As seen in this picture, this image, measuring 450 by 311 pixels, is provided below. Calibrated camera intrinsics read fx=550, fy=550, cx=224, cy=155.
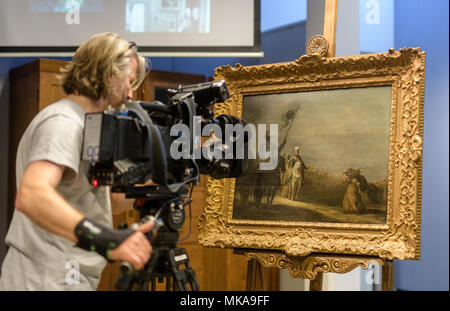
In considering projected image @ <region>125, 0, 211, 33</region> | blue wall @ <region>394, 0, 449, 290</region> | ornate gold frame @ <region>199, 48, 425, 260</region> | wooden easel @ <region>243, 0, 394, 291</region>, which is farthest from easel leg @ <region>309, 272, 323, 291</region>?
blue wall @ <region>394, 0, 449, 290</region>

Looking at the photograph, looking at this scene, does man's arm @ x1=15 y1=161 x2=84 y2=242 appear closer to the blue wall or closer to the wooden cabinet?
the wooden cabinet

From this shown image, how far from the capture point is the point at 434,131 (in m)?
4.37

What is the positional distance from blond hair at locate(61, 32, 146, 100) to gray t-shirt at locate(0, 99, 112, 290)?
6 centimetres

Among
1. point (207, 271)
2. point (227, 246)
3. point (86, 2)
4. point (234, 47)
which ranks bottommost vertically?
point (207, 271)

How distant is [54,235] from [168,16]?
1773 millimetres

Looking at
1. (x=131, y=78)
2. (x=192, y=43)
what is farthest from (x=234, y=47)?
(x=131, y=78)

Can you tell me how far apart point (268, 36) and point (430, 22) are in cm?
131

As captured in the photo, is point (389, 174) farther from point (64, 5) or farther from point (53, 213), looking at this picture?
point (64, 5)

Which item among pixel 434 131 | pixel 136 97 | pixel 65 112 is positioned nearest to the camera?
pixel 65 112

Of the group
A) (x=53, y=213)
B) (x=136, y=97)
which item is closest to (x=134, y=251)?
(x=53, y=213)

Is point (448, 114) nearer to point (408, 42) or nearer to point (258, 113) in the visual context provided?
point (408, 42)

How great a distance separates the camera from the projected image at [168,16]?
303cm

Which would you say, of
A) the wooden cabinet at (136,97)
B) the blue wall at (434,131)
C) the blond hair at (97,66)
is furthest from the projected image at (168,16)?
the blue wall at (434,131)

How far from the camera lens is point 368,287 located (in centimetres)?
340
